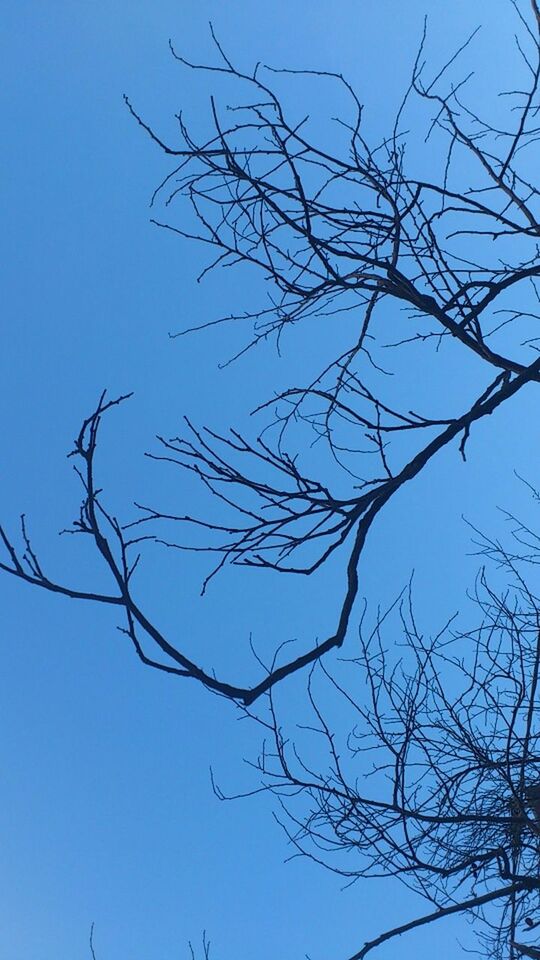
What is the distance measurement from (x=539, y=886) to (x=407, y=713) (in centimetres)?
81

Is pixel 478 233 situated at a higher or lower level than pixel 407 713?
higher

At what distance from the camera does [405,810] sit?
3.19 meters

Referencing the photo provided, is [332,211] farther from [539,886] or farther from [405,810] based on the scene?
[539,886]

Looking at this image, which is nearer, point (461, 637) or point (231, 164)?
point (231, 164)

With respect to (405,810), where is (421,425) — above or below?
above

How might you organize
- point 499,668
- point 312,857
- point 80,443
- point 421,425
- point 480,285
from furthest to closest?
point 499,668, point 312,857, point 480,285, point 421,425, point 80,443

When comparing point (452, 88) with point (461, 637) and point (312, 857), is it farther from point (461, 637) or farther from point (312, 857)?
point (312, 857)

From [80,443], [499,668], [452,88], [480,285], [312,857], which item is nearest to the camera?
Result: [80,443]

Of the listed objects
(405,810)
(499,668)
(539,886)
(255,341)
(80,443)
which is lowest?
(539,886)

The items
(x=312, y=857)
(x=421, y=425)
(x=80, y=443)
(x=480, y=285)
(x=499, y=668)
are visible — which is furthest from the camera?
(x=499, y=668)

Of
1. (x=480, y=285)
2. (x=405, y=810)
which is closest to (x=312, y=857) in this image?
(x=405, y=810)

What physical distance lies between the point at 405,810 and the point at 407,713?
489 mm

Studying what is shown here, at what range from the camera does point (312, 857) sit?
11.6 ft

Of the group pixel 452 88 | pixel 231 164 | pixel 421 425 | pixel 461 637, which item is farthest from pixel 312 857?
pixel 452 88
